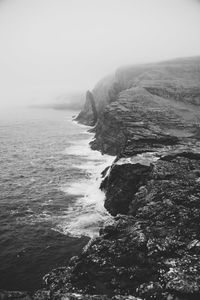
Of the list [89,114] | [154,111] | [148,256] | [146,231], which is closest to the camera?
[148,256]

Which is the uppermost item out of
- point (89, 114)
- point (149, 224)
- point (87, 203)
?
point (89, 114)

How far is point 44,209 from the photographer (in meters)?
38.3

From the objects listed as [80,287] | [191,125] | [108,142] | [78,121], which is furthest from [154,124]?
[78,121]

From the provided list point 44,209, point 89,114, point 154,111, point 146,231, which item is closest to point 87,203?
point 44,209

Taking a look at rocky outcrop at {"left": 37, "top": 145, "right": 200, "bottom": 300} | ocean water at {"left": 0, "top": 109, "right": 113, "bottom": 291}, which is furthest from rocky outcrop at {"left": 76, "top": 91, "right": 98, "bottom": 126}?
rocky outcrop at {"left": 37, "top": 145, "right": 200, "bottom": 300}

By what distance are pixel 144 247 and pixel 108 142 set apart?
1947 inches

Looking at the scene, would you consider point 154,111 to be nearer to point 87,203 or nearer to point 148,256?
point 87,203

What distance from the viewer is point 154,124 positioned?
60781 mm

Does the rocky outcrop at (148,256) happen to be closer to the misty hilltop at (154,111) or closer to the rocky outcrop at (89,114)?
the misty hilltop at (154,111)

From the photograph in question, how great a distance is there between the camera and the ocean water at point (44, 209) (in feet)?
89.1

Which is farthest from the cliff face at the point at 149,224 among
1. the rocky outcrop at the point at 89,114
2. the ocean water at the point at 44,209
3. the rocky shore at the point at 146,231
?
the rocky outcrop at the point at 89,114

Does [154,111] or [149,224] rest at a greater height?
[154,111]

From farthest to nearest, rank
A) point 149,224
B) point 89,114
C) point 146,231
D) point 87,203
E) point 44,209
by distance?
1. point 89,114
2. point 87,203
3. point 44,209
4. point 149,224
5. point 146,231

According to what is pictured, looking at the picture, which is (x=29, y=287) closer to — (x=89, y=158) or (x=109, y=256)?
(x=109, y=256)
